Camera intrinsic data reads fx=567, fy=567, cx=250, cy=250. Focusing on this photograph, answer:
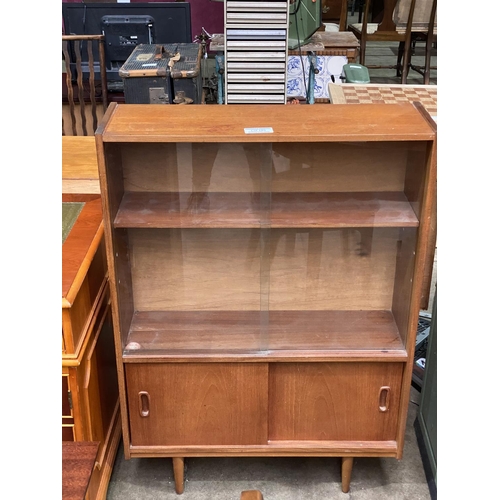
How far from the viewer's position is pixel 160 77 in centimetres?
341

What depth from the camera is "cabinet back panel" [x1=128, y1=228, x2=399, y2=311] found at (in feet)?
6.03

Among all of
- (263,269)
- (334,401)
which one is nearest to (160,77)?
(263,269)

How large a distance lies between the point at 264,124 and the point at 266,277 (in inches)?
22.5

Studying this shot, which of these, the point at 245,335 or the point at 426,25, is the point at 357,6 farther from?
the point at 245,335

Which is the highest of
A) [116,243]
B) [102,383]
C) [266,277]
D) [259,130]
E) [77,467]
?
[259,130]

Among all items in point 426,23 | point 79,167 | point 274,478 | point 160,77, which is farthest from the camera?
point 426,23

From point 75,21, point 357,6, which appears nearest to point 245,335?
point 75,21

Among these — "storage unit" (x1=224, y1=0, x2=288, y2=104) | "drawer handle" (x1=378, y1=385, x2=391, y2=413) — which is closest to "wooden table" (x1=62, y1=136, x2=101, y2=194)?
"drawer handle" (x1=378, y1=385, x2=391, y2=413)

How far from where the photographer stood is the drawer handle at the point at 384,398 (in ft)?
5.96

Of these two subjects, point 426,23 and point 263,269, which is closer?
point 263,269

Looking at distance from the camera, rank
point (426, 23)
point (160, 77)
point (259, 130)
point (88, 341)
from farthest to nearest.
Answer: point (426, 23) → point (160, 77) → point (88, 341) → point (259, 130)

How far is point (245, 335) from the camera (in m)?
1.85

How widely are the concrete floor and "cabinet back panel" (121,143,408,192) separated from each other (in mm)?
1040

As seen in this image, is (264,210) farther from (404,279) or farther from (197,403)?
(197,403)
